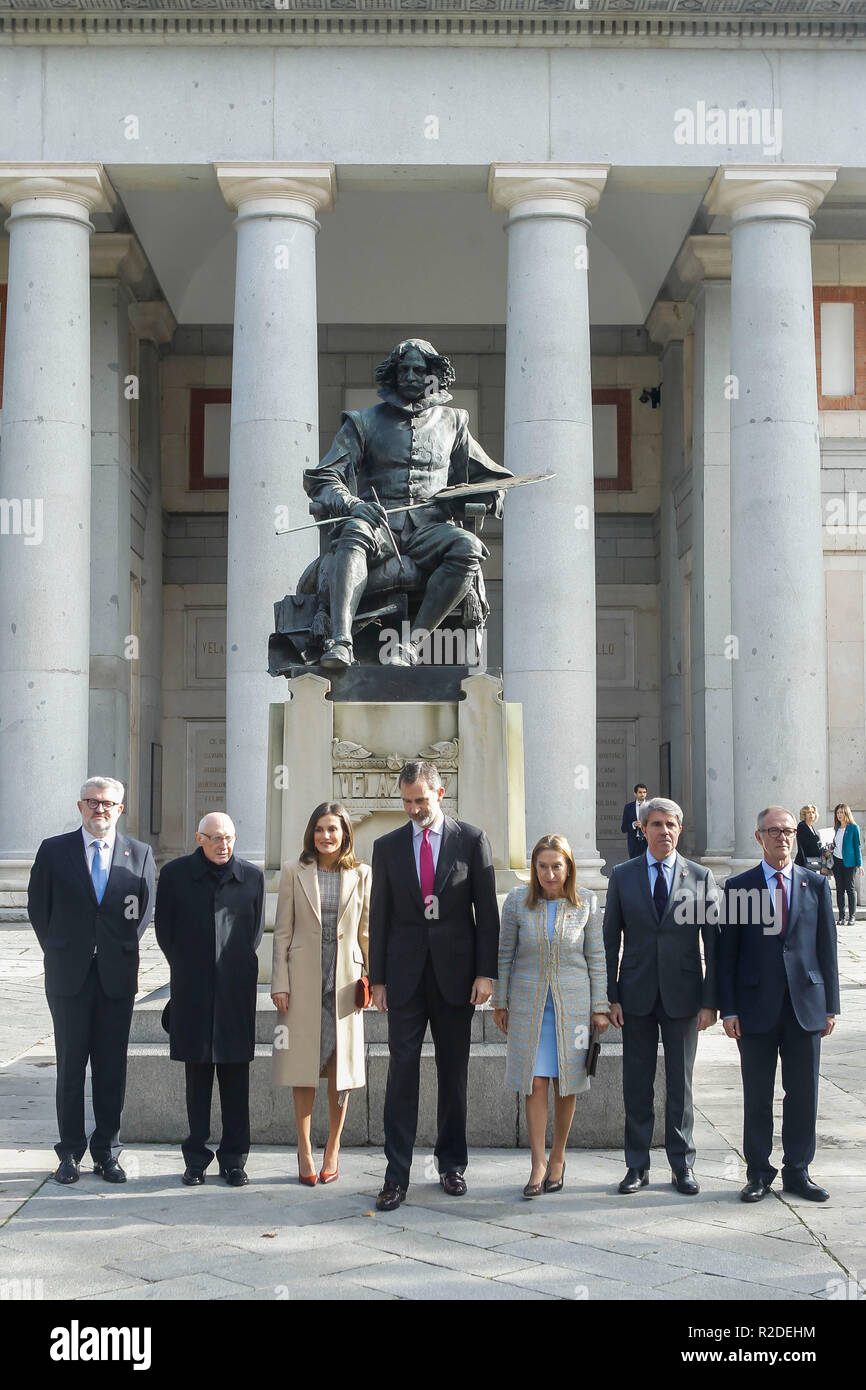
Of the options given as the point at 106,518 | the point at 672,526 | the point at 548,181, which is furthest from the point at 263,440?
the point at 672,526

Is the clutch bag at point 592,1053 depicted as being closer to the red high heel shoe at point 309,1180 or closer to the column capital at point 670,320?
the red high heel shoe at point 309,1180

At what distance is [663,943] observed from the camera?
7730 mm

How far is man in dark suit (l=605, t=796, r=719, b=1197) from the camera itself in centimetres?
771

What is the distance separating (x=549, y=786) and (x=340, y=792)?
11.4 meters

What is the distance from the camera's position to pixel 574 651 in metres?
21.3

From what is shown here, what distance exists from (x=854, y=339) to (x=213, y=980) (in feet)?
72.8

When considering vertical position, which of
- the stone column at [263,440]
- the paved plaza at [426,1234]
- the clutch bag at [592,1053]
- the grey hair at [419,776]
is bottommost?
the paved plaza at [426,1234]

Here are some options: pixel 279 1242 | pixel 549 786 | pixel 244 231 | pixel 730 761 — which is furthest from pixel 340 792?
pixel 730 761

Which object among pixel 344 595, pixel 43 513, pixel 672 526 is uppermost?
pixel 672 526

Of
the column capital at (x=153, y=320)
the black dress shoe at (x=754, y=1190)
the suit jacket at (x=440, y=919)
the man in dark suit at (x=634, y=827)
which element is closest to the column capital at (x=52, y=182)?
the column capital at (x=153, y=320)

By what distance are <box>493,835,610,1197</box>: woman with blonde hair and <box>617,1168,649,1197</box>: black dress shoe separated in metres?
0.31

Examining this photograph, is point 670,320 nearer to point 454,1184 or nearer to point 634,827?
point 634,827

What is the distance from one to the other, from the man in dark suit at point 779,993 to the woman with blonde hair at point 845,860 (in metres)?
14.4

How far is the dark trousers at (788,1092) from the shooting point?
763cm
